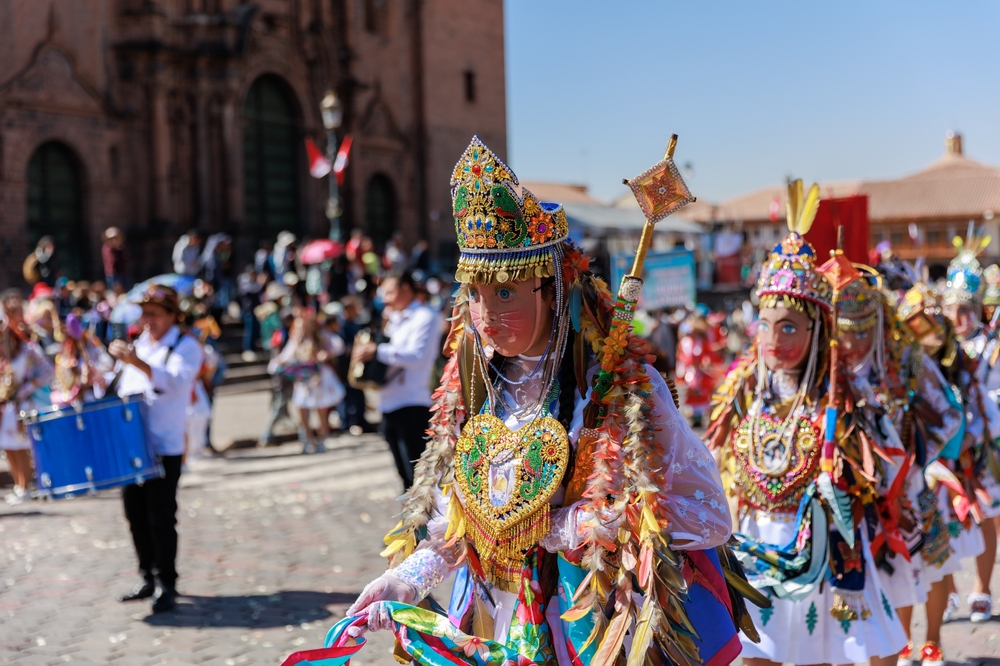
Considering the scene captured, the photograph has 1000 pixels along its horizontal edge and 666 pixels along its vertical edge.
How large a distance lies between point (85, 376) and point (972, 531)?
5.97 meters

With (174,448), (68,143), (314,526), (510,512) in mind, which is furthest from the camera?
(68,143)

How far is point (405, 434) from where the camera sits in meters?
8.49

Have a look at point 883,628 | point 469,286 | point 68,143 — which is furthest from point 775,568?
point 68,143

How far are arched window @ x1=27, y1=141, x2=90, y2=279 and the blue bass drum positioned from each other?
58.1 feet

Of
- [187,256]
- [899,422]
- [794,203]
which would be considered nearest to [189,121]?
[187,256]

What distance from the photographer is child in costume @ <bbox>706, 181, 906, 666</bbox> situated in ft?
14.9

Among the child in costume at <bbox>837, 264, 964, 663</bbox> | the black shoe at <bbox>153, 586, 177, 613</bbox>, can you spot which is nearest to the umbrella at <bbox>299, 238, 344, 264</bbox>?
the black shoe at <bbox>153, 586, 177, 613</bbox>

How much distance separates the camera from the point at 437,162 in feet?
118

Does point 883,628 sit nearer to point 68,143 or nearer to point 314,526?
point 314,526

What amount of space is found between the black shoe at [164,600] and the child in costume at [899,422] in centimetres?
432

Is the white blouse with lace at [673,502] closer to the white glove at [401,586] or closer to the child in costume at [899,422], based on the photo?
the white glove at [401,586]

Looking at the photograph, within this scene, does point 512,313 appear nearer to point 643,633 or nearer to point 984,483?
point 643,633

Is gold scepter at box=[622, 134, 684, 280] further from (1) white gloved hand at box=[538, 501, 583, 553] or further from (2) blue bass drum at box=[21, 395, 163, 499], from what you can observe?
(2) blue bass drum at box=[21, 395, 163, 499]

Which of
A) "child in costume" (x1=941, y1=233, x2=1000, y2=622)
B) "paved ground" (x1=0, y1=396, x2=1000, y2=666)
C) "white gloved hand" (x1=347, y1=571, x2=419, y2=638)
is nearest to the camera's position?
"white gloved hand" (x1=347, y1=571, x2=419, y2=638)
